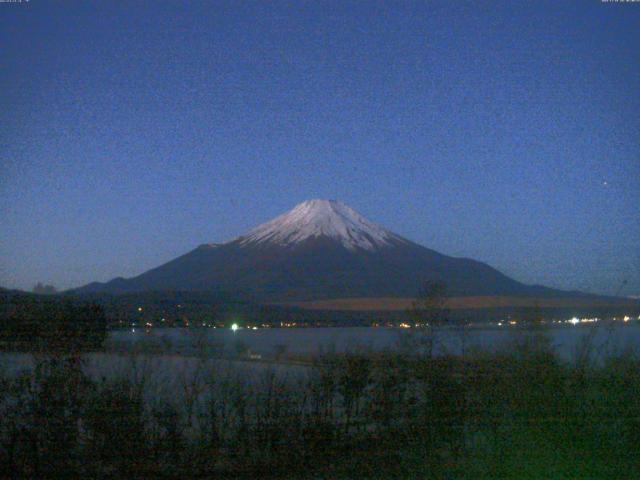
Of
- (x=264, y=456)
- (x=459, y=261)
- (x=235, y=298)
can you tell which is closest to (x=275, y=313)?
(x=235, y=298)

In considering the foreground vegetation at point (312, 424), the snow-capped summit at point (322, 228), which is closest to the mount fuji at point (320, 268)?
the snow-capped summit at point (322, 228)

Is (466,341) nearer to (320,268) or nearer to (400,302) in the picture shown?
(400,302)

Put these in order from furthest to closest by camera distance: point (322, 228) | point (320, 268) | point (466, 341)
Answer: point (322, 228) < point (320, 268) < point (466, 341)

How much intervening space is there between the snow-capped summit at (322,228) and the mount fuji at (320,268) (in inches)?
3.2

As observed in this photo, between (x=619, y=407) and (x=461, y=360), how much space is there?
316cm

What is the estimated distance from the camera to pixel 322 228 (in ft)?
210

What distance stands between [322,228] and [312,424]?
53201 millimetres

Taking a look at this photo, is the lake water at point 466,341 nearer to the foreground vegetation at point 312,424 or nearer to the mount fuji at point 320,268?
the foreground vegetation at point 312,424

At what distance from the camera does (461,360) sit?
40.6 ft

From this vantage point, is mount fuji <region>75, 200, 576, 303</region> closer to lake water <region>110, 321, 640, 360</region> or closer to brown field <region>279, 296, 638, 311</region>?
brown field <region>279, 296, 638, 311</region>

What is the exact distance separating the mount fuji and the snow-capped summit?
8 centimetres

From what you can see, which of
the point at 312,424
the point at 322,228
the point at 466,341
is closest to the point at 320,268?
the point at 322,228

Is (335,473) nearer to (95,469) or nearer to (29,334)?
(95,469)

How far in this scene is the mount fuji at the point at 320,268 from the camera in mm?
40375
